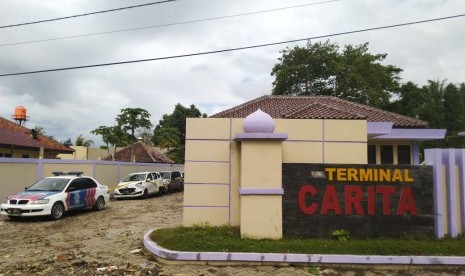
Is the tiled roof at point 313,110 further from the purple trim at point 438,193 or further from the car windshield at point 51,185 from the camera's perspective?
the car windshield at point 51,185

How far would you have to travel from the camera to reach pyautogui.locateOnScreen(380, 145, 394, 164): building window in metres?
19.4

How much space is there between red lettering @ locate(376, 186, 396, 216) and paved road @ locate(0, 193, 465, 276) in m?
1.63

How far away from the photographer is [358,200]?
8820 millimetres

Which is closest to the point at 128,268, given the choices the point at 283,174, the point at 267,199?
the point at 267,199

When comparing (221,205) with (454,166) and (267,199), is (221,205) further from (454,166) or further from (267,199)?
(454,166)

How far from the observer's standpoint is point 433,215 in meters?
8.67

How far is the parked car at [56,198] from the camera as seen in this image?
12.9 m

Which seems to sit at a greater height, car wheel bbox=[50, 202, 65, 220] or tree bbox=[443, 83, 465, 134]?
tree bbox=[443, 83, 465, 134]

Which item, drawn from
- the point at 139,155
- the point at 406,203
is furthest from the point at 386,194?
the point at 139,155

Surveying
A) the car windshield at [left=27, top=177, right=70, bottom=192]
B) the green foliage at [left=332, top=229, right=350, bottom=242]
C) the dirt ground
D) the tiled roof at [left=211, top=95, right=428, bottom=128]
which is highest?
the tiled roof at [left=211, top=95, right=428, bottom=128]

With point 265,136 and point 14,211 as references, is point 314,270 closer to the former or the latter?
point 265,136

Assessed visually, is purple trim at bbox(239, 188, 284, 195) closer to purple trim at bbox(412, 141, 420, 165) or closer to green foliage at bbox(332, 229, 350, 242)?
green foliage at bbox(332, 229, 350, 242)

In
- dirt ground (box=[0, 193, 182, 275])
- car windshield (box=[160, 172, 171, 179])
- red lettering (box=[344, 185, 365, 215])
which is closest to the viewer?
dirt ground (box=[0, 193, 182, 275])

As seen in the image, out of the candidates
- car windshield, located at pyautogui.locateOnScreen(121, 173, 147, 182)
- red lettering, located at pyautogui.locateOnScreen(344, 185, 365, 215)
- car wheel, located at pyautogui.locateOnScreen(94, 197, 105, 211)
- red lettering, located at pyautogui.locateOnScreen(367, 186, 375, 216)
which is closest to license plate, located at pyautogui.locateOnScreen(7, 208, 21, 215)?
car wheel, located at pyautogui.locateOnScreen(94, 197, 105, 211)
